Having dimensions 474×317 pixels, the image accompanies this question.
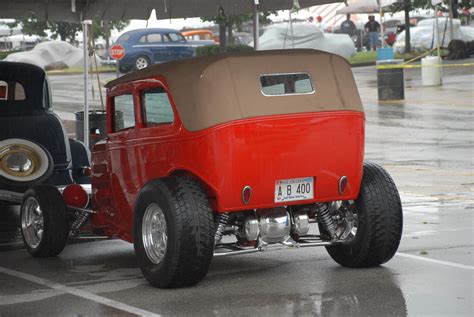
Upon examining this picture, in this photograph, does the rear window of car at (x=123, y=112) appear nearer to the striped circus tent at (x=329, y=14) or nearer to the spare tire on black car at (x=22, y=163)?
the spare tire on black car at (x=22, y=163)

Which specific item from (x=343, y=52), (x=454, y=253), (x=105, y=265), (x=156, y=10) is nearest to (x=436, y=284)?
(x=454, y=253)

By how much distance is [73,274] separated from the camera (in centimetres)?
964

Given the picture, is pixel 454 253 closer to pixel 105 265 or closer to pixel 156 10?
pixel 105 265

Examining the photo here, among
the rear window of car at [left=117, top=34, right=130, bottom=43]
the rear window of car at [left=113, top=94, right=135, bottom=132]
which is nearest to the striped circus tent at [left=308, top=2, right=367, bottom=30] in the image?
the rear window of car at [left=117, top=34, right=130, bottom=43]

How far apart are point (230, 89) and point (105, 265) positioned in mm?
2264

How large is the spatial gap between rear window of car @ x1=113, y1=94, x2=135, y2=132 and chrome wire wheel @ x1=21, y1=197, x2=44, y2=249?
1.12 metres

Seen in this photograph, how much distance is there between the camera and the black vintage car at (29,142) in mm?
12156

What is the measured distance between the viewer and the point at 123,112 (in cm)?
1016

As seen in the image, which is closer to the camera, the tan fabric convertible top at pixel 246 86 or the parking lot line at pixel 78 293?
the parking lot line at pixel 78 293

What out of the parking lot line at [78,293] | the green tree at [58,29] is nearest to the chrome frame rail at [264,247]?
the parking lot line at [78,293]

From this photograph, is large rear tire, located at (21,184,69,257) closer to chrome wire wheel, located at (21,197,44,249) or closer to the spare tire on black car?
chrome wire wheel, located at (21,197,44,249)

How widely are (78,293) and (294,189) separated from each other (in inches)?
72.1

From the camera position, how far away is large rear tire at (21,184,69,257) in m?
10.3

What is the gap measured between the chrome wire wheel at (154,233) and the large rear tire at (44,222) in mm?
1558
